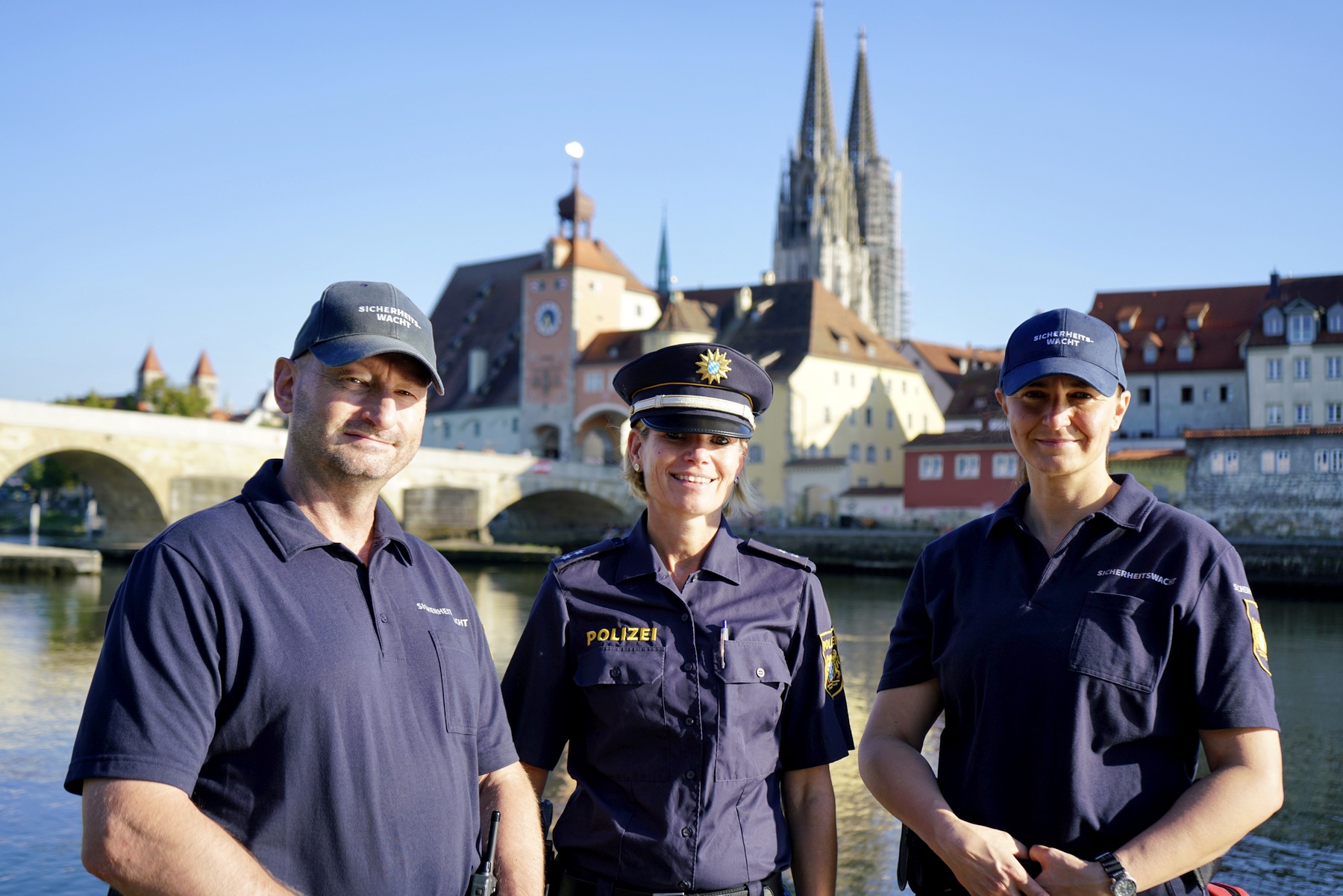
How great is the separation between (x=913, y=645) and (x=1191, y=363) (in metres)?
46.6

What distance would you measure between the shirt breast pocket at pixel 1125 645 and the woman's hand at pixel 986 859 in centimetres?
39

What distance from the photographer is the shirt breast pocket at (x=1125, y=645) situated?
266cm

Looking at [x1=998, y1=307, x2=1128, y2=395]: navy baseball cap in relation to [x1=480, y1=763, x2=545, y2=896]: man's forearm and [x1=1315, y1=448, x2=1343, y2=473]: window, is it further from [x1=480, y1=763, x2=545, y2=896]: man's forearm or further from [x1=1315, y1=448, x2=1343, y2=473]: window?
[x1=1315, y1=448, x2=1343, y2=473]: window

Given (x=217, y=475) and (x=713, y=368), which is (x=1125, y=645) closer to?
(x=713, y=368)

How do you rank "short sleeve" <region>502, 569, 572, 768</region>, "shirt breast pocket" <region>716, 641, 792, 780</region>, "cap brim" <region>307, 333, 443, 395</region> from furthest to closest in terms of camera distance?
1. "short sleeve" <region>502, 569, 572, 768</region>
2. "shirt breast pocket" <region>716, 641, 792, 780</region>
3. "cap brim" <region>307, 333, 443, 395</region>

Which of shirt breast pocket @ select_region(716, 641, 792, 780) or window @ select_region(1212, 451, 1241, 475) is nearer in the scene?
shirt breast pocket @ select_region(716, 641, 792, 780)

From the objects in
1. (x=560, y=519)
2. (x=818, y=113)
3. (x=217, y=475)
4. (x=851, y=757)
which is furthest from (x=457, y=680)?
(x=818, y=113)

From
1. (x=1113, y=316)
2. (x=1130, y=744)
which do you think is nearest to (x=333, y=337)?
(x=1130, y=744)

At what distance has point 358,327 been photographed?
2375 millimetres

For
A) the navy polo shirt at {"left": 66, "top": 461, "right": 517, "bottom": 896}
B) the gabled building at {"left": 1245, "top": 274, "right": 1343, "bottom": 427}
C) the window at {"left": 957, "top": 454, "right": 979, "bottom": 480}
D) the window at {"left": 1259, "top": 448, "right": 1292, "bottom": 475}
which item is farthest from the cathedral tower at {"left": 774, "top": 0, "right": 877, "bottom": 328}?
the navy polo shirt at {"left": 66, "top": 461, "right": 517, "bottom": 896}

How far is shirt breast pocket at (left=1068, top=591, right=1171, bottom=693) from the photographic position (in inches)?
105

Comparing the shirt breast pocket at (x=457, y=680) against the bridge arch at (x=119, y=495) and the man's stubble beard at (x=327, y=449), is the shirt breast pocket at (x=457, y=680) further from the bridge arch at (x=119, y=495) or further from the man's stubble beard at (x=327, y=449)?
the bridge arch at (x=119, y=495)

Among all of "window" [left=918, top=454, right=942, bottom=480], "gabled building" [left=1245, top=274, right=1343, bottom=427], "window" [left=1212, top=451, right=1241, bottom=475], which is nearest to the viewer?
"window" [left=1212, top=451, right=1241, bottom=475]

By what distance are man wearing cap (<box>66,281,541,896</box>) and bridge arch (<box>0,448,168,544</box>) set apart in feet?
116
